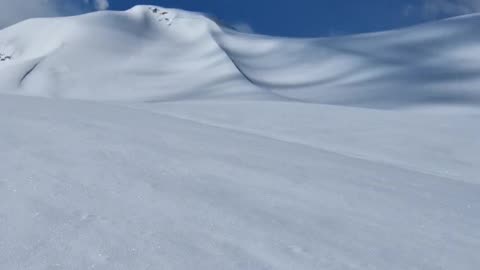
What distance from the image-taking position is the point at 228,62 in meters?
18.0

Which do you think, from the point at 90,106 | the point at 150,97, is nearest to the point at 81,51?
the point at 150,97

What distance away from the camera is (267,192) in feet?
5.79

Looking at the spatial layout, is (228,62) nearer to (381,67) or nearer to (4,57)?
(381,67)

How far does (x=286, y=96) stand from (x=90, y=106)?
9500mm

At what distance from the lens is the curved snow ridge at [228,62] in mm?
10867

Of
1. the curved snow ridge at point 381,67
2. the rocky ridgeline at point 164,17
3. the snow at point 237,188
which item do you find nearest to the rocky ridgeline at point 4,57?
the rocky ridgeline at point 164,17

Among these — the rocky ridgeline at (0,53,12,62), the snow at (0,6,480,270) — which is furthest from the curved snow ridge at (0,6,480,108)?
the snow at (0,6,480,270)

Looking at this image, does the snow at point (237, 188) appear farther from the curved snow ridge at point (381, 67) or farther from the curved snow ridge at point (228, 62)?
the curved snow ridge at point (228, 62)

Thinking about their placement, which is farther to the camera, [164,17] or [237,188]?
[164,17]

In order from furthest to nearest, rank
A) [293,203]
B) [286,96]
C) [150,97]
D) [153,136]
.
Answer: [150,97] < [286,96] < [153,136] < [293,203]

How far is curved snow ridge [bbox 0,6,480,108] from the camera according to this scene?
10867 millimetres

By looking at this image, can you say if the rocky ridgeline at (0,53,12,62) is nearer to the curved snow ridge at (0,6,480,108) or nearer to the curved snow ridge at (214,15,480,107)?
the curved snow ridge at (0,6,480,108)

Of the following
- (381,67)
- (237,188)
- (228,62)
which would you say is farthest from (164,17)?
(237,188)

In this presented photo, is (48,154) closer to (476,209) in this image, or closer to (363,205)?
(363,205)
